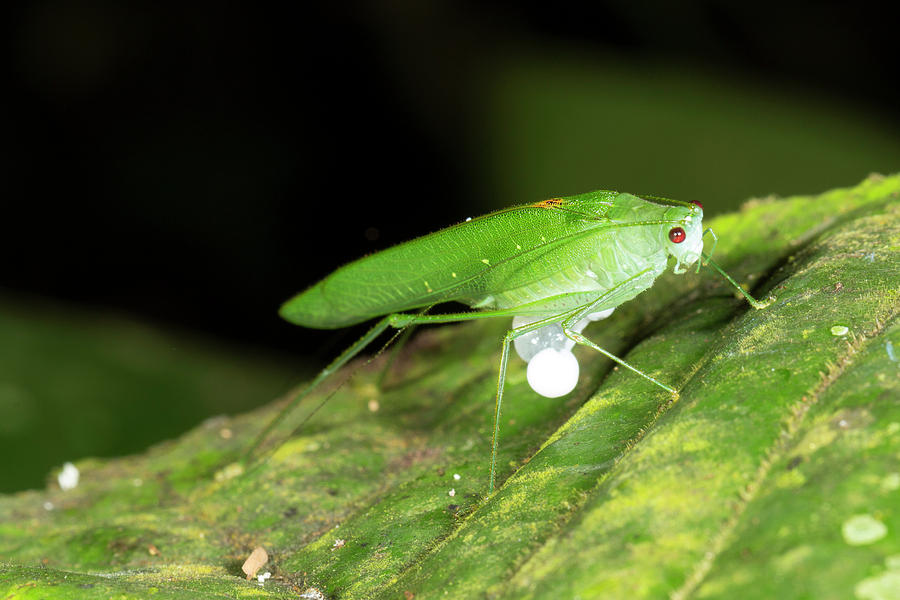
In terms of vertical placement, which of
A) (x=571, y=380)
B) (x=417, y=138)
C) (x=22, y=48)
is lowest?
(x=571, y=380)

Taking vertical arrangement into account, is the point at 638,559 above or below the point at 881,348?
below

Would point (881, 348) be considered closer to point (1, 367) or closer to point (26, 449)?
point (26, 449)

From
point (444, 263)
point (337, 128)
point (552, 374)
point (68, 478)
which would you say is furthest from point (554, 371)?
point (337, 128)

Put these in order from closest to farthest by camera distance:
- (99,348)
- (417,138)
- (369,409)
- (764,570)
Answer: (764,570) → (369,409) → (99,348) → (417,138)

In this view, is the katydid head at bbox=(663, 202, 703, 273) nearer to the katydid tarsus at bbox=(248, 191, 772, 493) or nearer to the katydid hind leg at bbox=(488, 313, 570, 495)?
the katydid tarsus at bbox=(248, 191, 772, 493)

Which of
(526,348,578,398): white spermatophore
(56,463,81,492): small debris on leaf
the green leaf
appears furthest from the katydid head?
(56,463,81,492): small debris on leaf

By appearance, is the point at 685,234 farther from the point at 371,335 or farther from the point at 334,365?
the point at 334,365

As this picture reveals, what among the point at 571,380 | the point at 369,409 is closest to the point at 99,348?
the point at 369,409
